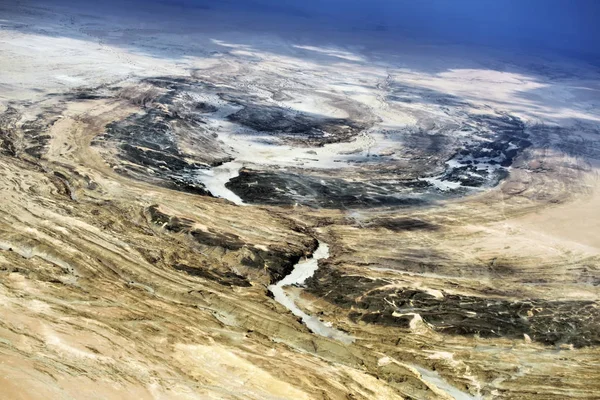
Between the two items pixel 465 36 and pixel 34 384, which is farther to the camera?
pixel 465 36

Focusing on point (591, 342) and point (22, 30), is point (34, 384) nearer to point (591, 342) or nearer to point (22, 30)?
point (591, 342)

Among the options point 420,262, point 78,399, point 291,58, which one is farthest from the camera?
point 291,58

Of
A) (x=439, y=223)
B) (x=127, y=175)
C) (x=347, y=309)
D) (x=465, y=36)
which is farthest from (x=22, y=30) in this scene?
(x=465, y=36)

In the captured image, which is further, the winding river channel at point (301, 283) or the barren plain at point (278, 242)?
the winding river channel at point (301, 283)

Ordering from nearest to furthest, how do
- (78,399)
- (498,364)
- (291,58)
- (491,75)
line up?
(78,399) < (498,364) < (291,58) < (491,75)

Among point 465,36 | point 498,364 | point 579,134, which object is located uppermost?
point 465,36

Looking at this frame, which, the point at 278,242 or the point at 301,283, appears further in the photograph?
the point at 278,242

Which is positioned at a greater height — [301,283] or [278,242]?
[278,242]

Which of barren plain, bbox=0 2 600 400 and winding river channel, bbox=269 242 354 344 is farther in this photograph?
winding river channel, bbox=269 242 354 344

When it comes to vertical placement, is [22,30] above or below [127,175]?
above
